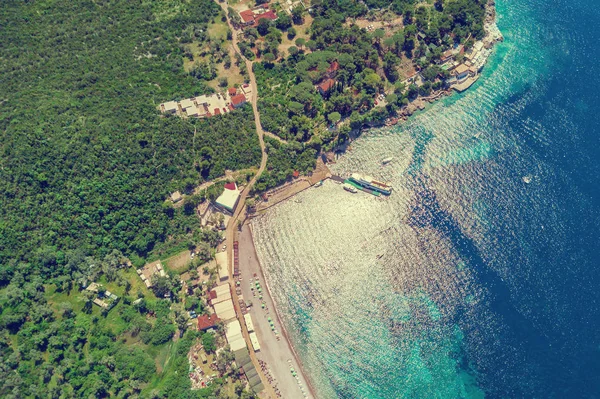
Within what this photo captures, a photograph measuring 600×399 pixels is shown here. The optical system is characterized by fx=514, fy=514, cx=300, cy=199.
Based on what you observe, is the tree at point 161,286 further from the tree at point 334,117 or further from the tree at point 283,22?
the tree at point 283,22

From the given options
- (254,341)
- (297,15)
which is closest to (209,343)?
(254,341)

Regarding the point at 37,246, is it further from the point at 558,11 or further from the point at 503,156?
the point at 558,11

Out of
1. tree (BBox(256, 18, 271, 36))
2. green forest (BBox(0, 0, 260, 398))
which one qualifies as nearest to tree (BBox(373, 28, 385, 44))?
tree (BBox(256, 18, 271, 36))

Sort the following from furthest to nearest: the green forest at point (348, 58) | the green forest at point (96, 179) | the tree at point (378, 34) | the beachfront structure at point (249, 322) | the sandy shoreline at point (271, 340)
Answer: the tree at point (378, 34) < the green forest at point (348, 58) < the beachfront structure at point (249, 322) < the sandy shoreline at point (271, 340) < the green forest at point (96, 179)

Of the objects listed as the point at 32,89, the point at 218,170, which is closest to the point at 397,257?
the point at 218,170

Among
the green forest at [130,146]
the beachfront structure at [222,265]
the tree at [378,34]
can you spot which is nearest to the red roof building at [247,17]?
the green forest at [130,146]

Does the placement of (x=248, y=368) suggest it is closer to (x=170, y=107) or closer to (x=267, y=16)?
(x=170, y=107)
